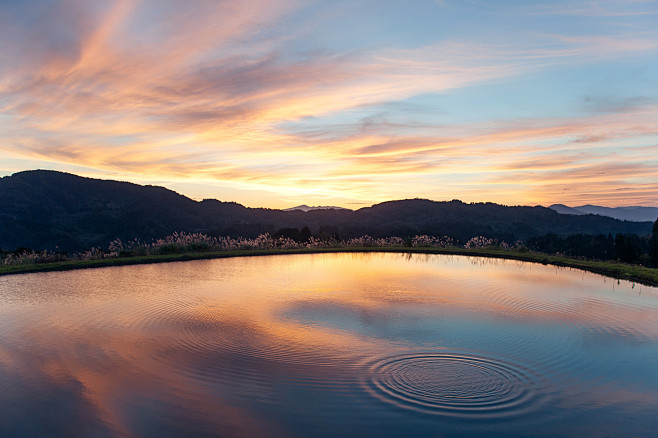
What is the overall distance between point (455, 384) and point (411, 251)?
1835 centimetres

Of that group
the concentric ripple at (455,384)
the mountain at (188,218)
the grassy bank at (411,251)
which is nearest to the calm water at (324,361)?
the concentric ripple at (455,384)

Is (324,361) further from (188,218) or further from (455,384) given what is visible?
(188,218)

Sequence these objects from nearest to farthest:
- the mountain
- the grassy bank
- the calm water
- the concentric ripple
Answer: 1. the calm water
2. the concentric ripple
3. the grassy bank
4. the mountain

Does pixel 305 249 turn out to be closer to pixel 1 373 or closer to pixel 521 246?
pixel 521 246

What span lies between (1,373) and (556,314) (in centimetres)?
1020

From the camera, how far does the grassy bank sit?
45.5 feet

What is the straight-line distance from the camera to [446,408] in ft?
14.6

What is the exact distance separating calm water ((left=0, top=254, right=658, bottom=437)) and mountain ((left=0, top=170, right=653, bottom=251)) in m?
40.3

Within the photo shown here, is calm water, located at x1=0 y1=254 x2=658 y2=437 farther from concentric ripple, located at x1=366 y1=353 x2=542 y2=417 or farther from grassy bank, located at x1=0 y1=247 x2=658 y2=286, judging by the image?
grassy bank, located at x1=0 y1=247 x2=658 y2=286

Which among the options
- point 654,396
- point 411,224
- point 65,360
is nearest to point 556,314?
point 654,396

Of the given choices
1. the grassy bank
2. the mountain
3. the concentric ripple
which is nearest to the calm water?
the concentric ripple

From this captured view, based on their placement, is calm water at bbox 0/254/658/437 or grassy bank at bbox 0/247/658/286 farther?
grassy bank at bbox 0/247/658/286

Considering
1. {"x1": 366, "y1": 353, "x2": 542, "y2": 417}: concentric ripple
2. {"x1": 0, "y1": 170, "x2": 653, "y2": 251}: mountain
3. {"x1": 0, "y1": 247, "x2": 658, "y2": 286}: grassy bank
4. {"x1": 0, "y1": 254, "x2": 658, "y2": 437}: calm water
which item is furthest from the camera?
{"x1": 0, "y1": 170, "x2": 653, "y2": 251}: mountain

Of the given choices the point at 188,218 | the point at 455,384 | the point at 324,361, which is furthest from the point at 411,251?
the point at 188,218
